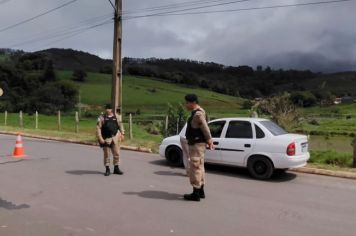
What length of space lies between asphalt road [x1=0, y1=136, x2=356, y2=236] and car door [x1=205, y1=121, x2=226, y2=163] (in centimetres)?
37

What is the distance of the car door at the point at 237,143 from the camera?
10891 millimetres

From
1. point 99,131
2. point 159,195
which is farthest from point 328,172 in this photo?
point 99,131

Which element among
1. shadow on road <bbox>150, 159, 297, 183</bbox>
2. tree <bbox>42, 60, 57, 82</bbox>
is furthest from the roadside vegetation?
shadow on road <bbox>150, 159, 297, 183</bbox>

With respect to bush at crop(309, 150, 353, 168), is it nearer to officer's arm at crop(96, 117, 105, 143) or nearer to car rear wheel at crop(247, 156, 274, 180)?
car rear wheel at crop(247, 156, 274, 180)

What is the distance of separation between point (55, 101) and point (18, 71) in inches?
568

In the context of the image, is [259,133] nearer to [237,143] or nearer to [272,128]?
[272,128]

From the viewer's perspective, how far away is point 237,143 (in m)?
11.0

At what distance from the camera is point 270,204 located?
7.87m

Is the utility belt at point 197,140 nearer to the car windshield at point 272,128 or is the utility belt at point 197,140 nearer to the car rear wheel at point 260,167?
the car rear wheel at point 260,167

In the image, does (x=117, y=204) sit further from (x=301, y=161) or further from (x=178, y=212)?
(x=301, y=161)

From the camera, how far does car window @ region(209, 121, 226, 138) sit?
1152cm

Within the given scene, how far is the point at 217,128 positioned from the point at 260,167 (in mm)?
1630

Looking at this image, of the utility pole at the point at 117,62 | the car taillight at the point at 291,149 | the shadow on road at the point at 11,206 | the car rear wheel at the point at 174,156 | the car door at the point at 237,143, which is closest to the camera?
the shadow on road at the point at 11,206

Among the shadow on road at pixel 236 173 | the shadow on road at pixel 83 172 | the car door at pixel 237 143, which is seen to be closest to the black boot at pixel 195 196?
the shadow on road at pixel 236 173
